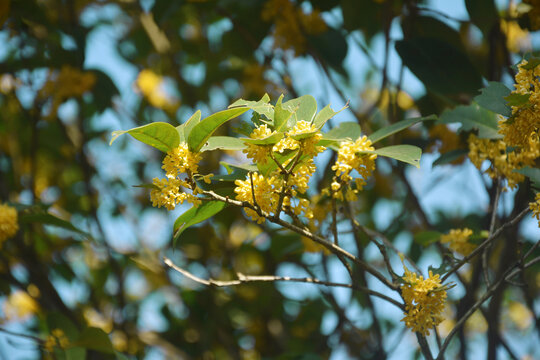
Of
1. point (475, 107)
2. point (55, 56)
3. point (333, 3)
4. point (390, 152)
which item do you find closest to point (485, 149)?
point (475, 107)

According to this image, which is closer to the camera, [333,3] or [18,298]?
[333,3]

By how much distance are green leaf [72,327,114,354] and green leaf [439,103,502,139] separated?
37.8 inches

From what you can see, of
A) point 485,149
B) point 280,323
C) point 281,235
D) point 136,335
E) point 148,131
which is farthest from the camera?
point 280,323

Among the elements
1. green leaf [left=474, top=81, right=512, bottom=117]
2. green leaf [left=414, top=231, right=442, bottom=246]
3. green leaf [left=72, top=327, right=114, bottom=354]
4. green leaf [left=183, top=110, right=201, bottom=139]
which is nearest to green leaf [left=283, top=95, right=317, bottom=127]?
green leaf [left=183, top=110, right=201, bottom=139]

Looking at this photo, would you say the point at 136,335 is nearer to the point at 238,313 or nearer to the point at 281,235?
the point at 238,313

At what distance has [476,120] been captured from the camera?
44.2 inches

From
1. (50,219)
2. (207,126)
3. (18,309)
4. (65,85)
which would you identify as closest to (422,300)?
(207,126)

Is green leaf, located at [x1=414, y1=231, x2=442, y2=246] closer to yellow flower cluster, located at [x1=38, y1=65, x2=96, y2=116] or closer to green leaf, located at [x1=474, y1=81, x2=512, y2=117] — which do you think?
green leaf, located at [x1=474, y1=81, x2=512, y2=117]

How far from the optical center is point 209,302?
212cm

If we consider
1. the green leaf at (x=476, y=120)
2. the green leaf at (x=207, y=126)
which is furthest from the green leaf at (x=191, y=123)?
the green leaf at (x=476, y=120)

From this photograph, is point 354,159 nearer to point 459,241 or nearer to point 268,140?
point 268,140

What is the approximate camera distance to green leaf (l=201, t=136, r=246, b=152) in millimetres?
869

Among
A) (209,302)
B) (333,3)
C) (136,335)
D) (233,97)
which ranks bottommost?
(136,335)

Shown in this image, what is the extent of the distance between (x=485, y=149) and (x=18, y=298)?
2.24 meters
